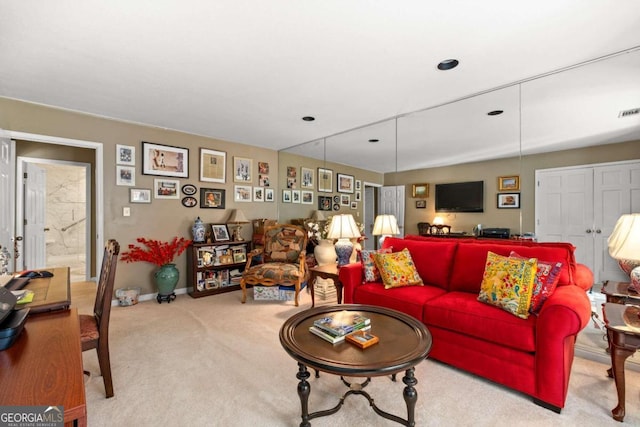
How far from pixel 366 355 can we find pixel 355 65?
2110mm

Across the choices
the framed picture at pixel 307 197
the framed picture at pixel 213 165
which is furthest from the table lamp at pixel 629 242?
the framed picture at pixel 213 165

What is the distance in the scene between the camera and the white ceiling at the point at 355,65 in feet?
5.93

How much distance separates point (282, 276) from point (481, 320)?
2315 millimetres

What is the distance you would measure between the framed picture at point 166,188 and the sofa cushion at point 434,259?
322cm

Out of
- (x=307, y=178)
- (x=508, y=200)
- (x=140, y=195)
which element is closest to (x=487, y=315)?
(x=508, y=200)

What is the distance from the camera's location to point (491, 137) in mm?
3207

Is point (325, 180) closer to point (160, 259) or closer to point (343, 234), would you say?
point (343, 234)

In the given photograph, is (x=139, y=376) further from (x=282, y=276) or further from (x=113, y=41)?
(x=113, y=41)

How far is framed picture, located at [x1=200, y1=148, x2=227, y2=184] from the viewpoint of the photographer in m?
4.46

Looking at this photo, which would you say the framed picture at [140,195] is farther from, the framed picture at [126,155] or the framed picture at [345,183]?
the framed picture at [345,183]

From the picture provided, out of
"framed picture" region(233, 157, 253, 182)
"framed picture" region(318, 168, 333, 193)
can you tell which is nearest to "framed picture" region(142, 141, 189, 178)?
"framed picture" region(233, 157, 253, 182)

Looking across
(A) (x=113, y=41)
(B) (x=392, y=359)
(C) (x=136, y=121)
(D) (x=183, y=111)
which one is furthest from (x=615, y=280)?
(C) (x=136, y=121)

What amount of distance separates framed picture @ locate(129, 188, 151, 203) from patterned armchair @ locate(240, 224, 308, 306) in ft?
5.09

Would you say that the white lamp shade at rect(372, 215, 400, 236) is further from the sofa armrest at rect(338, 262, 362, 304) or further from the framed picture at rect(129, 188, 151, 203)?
the framed picture at rect(129, 188, 151, 203)
